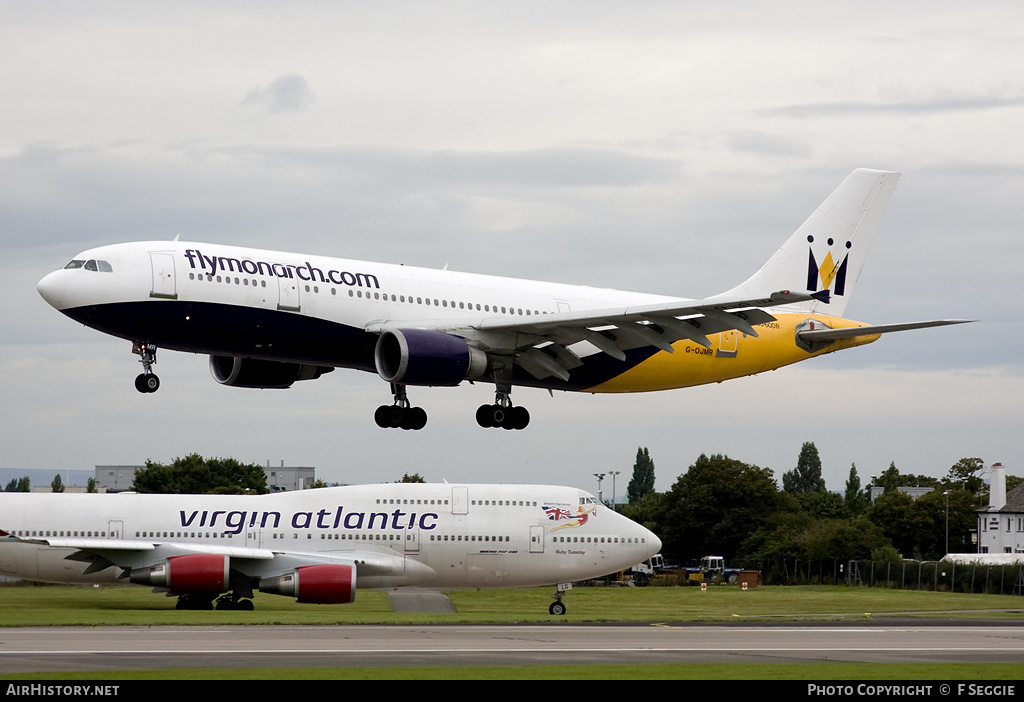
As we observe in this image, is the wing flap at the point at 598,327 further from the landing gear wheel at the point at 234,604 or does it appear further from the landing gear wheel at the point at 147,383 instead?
the landing gear wheel at the point at 234,604

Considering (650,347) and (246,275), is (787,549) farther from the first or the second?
(246,275)

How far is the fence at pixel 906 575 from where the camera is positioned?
10750cm

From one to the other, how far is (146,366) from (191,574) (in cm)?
2463

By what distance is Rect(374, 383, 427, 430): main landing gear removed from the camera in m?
49.3

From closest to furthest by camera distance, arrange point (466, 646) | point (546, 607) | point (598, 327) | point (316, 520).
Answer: point (598, 327), point (466, 646), point (316, 520), point (546, 607)

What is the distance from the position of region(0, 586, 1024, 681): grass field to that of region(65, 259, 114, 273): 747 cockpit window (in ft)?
41.8

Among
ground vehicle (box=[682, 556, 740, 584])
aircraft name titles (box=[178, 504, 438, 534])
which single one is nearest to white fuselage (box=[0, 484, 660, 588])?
aircraft name titles (box=[178, 504, 438, 534])

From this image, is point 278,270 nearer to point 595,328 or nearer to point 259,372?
point 259,372

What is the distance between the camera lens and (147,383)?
43.9 m

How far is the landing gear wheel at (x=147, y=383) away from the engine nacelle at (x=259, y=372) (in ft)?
18.7

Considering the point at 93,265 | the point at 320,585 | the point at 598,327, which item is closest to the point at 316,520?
the point at 320,585

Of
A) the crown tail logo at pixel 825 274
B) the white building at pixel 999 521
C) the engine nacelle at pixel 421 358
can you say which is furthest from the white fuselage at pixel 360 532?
the white building at pixel 999 521
